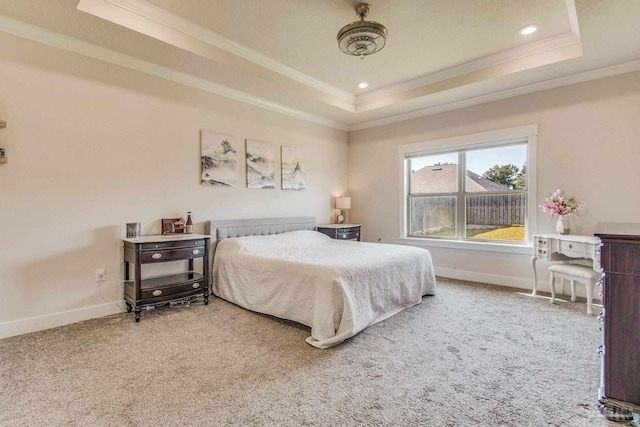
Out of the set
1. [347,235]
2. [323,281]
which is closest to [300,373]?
[323,281]

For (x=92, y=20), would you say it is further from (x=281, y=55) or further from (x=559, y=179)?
(x=559, y=179)

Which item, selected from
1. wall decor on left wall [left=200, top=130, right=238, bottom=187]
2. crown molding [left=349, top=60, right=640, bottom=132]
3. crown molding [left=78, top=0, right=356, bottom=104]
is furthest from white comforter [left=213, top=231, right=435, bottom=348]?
crown molding [left=349, top=60, right=640, bottom=132]

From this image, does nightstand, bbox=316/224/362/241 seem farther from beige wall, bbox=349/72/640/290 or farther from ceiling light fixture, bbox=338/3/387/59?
ceiling light fixture, bbox=338/3/387/59

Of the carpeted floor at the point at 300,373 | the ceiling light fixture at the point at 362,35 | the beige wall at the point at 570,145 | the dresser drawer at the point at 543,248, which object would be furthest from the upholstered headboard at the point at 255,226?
the dresser drawer at the point at 543,248

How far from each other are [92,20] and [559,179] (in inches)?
208

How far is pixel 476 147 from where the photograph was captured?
15.3 ft

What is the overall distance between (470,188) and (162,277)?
176 inches

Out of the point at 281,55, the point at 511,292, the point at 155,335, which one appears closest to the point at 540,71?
the point at 511,292

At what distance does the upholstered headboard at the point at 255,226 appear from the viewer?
405 centimetres

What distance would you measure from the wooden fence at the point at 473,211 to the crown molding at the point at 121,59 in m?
2.84

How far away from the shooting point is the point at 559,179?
12.9 feet

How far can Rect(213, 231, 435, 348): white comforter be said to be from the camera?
2.59 meters

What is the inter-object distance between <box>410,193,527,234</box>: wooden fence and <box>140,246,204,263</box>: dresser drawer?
11.8ft

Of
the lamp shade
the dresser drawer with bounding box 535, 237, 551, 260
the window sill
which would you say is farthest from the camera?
the lamp shade
